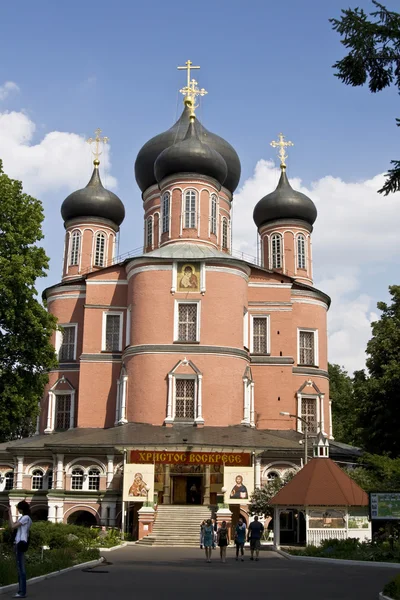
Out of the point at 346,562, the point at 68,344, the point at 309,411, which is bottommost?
the point at 346,562

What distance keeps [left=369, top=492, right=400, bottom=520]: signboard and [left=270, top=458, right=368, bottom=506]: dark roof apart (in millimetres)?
2432

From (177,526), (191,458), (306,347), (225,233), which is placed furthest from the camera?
(225,233)

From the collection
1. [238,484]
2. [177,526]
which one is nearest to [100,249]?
[238,484]

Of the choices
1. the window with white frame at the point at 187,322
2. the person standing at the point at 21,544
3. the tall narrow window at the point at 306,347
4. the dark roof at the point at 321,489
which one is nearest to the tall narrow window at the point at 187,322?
the window with white frame at the point at 187,322

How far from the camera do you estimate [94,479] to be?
33062 mm

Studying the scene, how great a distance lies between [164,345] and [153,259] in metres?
4.15

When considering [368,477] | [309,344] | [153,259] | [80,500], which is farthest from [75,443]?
[309,344]

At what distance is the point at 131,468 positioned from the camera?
30.8 m

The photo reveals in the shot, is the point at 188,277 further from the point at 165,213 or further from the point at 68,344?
the point at 68,344

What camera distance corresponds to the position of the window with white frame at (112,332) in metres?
39.1

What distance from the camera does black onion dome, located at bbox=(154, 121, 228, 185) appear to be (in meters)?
40.0

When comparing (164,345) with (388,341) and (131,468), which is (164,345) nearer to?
(131,468)

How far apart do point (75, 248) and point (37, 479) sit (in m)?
16.1

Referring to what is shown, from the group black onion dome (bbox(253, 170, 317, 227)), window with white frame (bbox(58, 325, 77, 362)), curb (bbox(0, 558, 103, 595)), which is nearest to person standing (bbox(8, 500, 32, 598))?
curb (bbox(0, 558, 103, 595))
